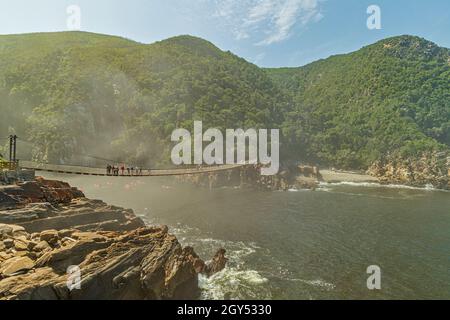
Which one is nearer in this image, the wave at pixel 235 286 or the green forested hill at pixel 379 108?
the wave at pixel 235 286

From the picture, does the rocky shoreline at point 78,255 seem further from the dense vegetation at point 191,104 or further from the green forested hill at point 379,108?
the green forested hill at point 379,108

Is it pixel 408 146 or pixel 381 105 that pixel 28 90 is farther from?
pixel 381 105

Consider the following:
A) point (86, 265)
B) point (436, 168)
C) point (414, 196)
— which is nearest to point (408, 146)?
point (436, 168)

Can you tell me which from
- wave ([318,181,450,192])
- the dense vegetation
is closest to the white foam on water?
wave ([318,181,450,192])

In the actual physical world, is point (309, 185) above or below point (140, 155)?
below

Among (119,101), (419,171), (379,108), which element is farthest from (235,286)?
(379,108)

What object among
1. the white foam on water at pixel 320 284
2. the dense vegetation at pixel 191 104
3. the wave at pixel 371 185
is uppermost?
the dense vegetation at pixel 191 104

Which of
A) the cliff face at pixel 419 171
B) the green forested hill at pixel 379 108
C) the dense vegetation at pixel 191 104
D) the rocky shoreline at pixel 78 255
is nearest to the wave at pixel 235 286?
the rocky shoreline at pixel 78 255
